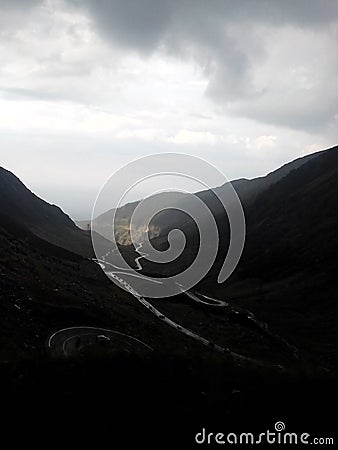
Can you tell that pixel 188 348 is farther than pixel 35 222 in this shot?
No

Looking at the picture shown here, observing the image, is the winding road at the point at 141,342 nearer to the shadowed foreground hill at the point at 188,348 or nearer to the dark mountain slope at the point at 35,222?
the shadowed foreground hill at the point at 188,348

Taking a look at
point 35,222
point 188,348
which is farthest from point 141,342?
point 35,222

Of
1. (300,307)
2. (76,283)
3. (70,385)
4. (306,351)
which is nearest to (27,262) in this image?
(76,283)

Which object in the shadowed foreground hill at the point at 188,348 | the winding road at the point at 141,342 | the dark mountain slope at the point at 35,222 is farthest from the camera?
the dark mountain slope at the point at 35,222

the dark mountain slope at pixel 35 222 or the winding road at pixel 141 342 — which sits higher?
the dark mountain slope at pixel 35 222

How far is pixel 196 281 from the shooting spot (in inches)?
4911

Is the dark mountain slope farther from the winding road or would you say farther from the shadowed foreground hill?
the winding road

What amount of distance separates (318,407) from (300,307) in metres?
74.9

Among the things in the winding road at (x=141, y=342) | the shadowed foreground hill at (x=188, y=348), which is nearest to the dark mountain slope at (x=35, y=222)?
the shadowed foreground hill at (x=188, y=348)

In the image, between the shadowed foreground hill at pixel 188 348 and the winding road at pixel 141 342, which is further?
the winding road at pixel 141 342

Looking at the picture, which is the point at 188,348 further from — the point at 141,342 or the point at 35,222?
the point at 35,222

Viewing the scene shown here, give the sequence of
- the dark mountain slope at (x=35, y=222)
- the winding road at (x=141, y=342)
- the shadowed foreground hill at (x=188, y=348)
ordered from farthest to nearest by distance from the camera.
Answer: the dark mountain slope at (x=35, y=222)
the winding road at (x=141, y=342)
the shadowed foreground hill at (x=188, y=348)

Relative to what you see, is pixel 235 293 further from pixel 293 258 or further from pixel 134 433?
pixel 134 433

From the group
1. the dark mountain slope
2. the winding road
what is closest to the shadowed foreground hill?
the winding road
